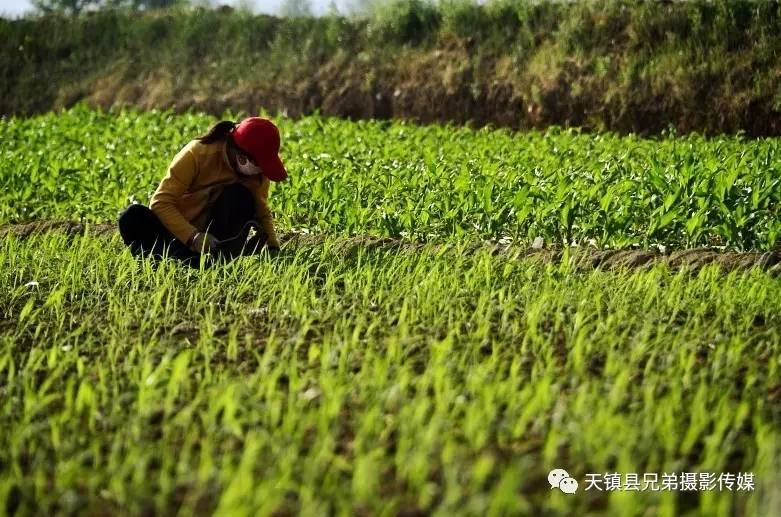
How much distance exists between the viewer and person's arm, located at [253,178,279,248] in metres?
A: 6.04

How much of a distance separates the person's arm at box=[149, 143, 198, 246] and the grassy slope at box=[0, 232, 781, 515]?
201mm

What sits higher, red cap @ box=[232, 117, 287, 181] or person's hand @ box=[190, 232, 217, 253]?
red cap @ box=[232, 117, 287, 181]

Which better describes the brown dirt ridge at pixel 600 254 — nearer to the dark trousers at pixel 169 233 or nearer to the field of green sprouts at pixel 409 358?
the field of green sprouts at pixel 409 358

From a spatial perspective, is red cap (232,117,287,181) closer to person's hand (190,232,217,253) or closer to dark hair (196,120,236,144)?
dark hair (196,120,236,144)

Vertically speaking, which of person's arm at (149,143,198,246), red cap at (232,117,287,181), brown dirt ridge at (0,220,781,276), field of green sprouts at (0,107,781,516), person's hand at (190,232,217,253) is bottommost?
brown dirt ridge at (0,220,781,276)

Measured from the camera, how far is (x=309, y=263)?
19.4 ft

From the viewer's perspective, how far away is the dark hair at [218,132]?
5.80 meters

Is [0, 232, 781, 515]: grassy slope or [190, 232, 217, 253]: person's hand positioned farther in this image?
[190, 232, 217, 253]: person's hand

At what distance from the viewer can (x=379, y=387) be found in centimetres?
367

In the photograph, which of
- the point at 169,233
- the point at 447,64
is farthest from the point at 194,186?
the point at 447,64

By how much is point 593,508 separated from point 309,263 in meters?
3.17

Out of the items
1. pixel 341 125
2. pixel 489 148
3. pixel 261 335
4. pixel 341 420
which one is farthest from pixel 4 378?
pixel 341 125

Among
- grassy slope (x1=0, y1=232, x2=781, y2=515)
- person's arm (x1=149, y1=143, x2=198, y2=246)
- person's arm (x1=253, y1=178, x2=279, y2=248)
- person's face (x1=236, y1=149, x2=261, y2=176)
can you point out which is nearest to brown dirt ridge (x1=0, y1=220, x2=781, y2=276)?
grassy slope (x1=0, y1=232, x2=781, y2=515)

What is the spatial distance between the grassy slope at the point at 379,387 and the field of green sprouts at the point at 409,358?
0.05 feet
